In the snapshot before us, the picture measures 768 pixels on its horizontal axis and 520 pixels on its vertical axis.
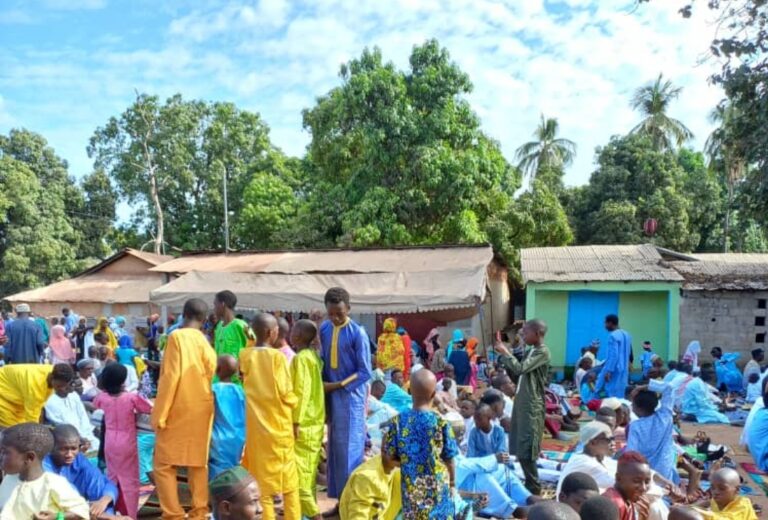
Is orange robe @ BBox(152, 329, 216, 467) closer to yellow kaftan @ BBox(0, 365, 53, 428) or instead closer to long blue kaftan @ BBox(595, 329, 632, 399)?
yellow kaftan @ BBox(0, 365, 53, 428)

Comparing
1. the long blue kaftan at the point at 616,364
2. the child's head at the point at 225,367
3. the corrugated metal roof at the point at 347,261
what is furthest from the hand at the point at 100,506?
the corrugated metal roof at the point at 347,261

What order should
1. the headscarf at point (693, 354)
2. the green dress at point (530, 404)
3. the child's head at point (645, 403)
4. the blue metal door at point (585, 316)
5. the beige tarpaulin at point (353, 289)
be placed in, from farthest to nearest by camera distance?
1. the blue metal door at point (585, 316)
2. the headscarf at point (693, 354)
3. the beige tarpaulin at point (353, 289)
4. the child's head at point (645, 403)
5. the green dress at point (530, 404)

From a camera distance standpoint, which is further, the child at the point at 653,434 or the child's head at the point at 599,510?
the child at the point at 653,434

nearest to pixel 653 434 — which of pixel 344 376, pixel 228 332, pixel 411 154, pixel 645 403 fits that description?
pixel 645 403

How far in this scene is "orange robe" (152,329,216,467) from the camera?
13.5 feet

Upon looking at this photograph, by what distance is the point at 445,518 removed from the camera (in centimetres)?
329

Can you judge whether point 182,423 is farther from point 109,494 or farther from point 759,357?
point 759,357

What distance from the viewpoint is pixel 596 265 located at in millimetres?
13852

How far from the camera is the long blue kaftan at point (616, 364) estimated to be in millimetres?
8969

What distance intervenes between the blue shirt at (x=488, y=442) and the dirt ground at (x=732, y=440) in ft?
8.39

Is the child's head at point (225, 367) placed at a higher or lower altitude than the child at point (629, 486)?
higher

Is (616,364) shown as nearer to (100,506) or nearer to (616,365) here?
(616,365)

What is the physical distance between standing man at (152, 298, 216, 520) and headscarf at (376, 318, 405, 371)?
18.5 ft

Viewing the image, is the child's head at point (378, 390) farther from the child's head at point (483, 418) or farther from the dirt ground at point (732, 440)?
the dirt ground at point (732, 440)
